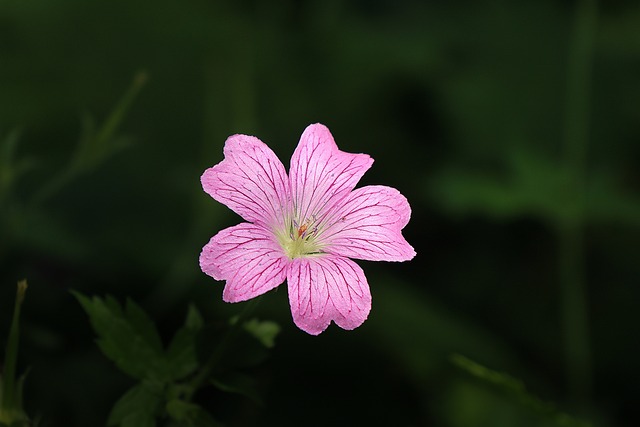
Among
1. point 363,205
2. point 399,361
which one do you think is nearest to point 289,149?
point 399,361
